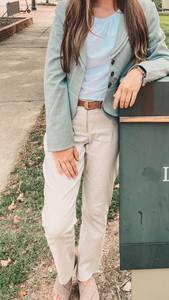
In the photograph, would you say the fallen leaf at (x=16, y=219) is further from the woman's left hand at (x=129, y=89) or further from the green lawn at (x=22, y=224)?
the woman's left hand at (x=129, y=89)

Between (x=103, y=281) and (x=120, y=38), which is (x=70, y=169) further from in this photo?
(x=103, y=281)

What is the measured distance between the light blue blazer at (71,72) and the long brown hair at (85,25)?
1.0 inches

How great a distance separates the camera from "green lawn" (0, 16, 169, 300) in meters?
3.23

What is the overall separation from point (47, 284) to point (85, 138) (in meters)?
1.05

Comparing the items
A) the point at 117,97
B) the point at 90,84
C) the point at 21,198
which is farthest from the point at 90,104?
the point at 21,198

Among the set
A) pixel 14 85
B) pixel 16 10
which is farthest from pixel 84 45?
pixel 16 10

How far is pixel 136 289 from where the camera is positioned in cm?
259

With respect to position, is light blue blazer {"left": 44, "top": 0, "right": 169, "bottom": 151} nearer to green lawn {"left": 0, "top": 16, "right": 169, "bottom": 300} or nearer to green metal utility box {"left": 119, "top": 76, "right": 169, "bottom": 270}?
green metal utility box {"left": 119, "top": 76, "right": 169, "bottom": 270}

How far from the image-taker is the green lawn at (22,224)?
127 inches

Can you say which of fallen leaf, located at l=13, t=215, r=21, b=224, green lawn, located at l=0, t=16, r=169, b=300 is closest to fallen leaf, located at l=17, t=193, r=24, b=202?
green lawn, located at l=0, t=16, r=169, b=300

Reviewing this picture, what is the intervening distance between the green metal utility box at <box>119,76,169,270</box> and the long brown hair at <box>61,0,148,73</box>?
0.21 meters

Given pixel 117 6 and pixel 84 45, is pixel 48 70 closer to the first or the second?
pixel 84 45

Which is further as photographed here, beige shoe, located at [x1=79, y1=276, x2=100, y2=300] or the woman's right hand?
beige shoe, located at [x1=79, y1=276, x2=100, y2=300]

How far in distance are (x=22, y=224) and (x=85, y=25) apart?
6.04ft
